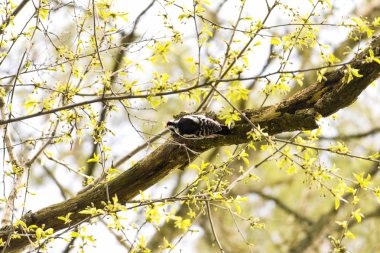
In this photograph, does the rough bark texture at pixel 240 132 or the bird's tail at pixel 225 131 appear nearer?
the rough bark texture at pixel 240 132

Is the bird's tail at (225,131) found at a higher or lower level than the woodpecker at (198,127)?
lower

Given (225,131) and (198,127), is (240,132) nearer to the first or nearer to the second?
(225,131)

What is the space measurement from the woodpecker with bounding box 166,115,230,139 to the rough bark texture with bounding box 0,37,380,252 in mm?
43

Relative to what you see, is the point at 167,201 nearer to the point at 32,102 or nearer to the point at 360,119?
the point at 32,102

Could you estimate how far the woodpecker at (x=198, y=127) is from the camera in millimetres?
2580

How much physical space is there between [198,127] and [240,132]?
0.22 m

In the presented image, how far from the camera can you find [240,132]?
252cm

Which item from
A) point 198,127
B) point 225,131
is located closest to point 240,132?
point 225,131

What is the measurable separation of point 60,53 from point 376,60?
1497mm

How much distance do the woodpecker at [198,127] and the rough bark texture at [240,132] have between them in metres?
0.04

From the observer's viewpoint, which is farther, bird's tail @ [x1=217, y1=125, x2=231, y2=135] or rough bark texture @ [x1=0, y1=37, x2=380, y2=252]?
bird's tail @ [x1=217, y1=125, x2=231, y2=135]

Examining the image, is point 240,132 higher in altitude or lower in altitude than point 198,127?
lower

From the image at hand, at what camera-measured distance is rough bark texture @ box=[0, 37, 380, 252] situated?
2.28 m

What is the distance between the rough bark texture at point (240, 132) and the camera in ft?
7.47
